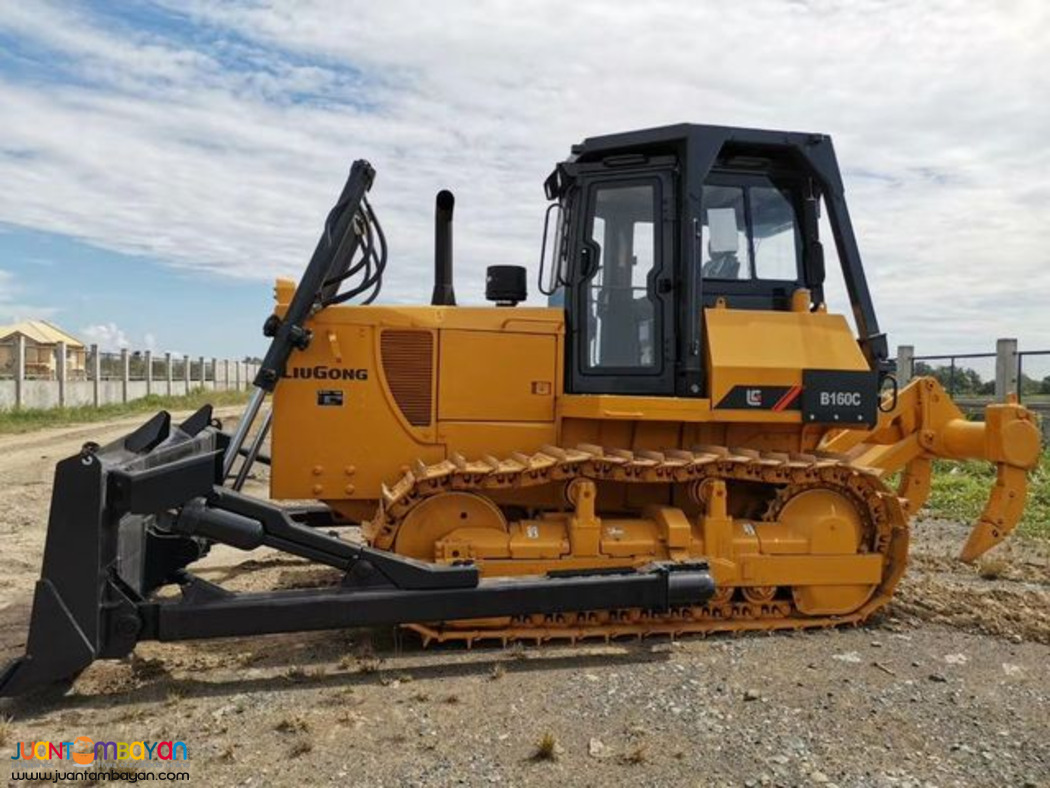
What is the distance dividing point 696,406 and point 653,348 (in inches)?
19.9

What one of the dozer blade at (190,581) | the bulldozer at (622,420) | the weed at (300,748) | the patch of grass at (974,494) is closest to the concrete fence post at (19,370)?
the bulldozer at (622,420)

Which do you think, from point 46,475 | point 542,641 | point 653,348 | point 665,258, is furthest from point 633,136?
point 46,475

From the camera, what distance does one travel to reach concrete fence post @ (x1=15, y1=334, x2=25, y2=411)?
2252cm

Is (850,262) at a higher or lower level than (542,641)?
higher

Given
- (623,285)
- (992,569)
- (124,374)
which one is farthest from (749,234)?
(124,374)

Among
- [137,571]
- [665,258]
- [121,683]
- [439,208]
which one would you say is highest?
[439,208]

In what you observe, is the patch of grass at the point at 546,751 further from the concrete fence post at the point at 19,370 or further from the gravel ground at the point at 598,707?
the concrete fence post at the point at 19,370

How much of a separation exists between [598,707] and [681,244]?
10.2ft

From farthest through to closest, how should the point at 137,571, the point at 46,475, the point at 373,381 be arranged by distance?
the point at 46,475 → the point at 373,381 → the point at 137,571

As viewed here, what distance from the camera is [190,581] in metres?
4.68

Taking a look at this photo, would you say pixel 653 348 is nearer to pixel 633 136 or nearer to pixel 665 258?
pixel 665 258

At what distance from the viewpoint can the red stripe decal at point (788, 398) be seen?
5.69 m

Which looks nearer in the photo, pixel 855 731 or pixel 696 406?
pixel 855 731

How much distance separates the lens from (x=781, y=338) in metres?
5.79
